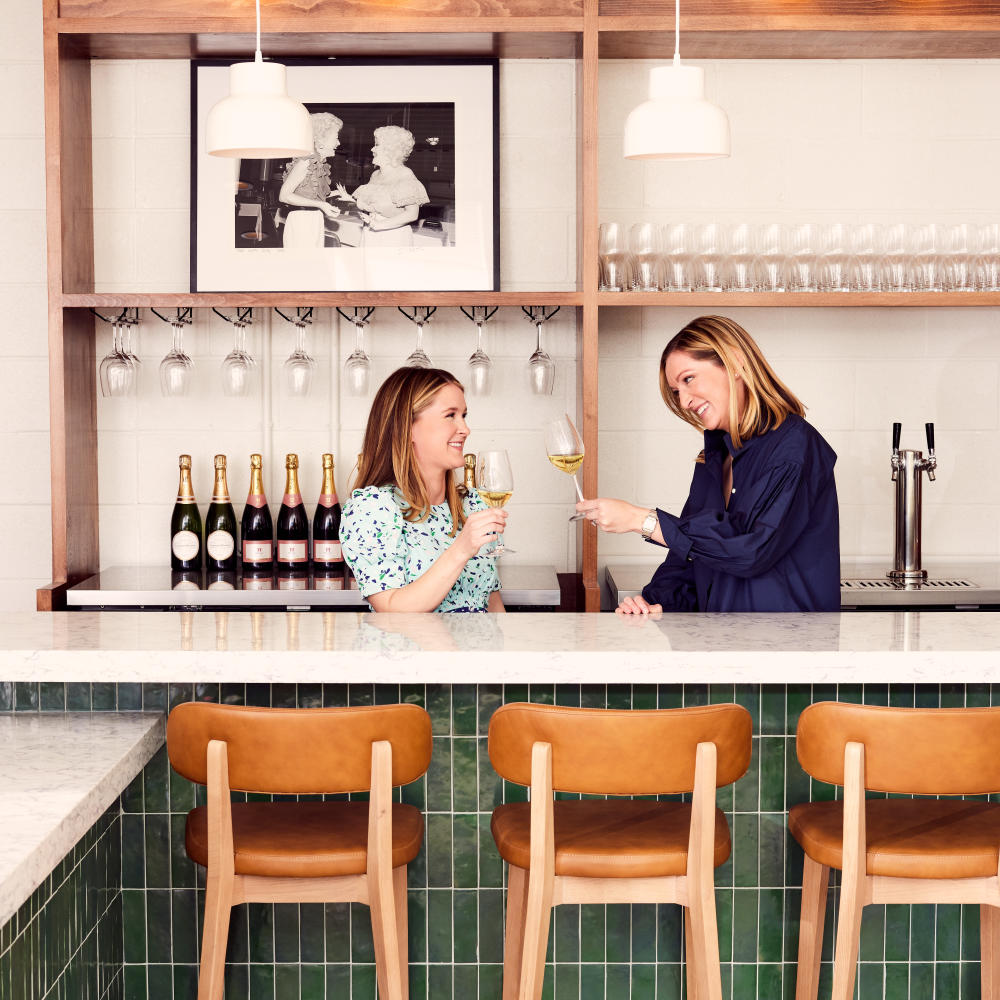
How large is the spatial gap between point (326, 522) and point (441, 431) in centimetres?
106

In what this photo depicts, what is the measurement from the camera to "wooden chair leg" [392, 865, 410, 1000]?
2.01 meters

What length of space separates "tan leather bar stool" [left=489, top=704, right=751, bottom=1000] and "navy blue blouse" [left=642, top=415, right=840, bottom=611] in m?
0.73

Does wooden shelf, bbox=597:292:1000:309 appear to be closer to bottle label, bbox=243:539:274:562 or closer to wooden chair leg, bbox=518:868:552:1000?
bottle label, bbox=243:539:274:562

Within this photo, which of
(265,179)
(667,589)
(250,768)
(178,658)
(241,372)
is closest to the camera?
(250,768)

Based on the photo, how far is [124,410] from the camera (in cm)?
375

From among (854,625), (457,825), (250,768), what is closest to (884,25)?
(854,625)

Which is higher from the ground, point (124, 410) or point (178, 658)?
point (124, 410)

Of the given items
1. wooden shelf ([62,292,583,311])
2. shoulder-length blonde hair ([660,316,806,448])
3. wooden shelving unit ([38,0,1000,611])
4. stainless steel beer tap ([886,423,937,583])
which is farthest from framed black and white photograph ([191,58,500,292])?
stainless steel beer tap ([886,423,937,583])

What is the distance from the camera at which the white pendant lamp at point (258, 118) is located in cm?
208

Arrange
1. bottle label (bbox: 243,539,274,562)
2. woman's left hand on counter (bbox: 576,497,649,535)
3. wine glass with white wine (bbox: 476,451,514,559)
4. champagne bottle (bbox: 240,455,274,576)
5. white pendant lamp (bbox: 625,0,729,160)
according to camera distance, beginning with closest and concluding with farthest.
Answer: white pendant lamp (bbox: 625,0,729,160)
wine glass with white wine (bbox: 476,451,514,559)
woman's left hand on counter (bbox: 576,497,649,535)
bottle label (bbox: 243,539,274,562)
champagne bottle (bbox: 240,455,274,576)

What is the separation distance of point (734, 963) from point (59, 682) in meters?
1.32

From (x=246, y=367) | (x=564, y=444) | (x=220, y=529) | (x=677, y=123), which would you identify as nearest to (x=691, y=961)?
(x=564, y=444)

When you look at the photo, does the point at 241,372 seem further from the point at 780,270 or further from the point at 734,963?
the point at 734,963

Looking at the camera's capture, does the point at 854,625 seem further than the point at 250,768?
Yes
